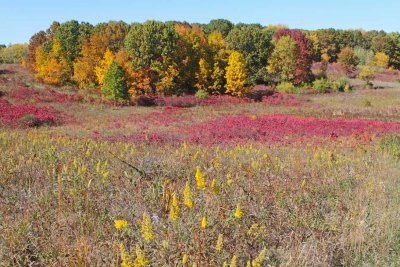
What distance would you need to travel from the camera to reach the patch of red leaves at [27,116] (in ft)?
89.3

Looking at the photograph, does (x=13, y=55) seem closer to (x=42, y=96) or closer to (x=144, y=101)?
(x=42, y=96)

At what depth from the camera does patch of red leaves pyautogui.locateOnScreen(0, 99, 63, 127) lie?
27.2 metres

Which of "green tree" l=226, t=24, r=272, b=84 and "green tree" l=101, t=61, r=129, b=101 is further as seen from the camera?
"green tree" l=226, t=24, r=272, b=84

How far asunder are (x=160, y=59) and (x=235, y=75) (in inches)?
390

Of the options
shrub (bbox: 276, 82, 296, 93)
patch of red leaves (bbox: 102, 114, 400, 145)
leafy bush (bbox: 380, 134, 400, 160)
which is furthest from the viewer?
shrub (bbox: 276, 82, 296, 93)

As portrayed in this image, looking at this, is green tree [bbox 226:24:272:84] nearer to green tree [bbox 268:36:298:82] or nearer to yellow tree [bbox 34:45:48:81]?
green tree [bbox 268:36:298:82]

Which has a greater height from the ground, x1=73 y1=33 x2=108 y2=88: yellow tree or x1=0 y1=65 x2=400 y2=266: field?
x1=73 y1=33 x2=108 y2=88: yellow tree

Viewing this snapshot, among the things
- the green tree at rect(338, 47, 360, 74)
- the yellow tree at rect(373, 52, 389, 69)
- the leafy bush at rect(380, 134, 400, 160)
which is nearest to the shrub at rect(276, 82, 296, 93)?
the green tree at rect(338, 47, 360, 74)

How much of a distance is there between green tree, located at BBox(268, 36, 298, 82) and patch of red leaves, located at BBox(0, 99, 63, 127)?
3779 centimetres

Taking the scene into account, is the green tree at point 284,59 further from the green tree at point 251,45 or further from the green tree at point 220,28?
the green tree at point 220,28

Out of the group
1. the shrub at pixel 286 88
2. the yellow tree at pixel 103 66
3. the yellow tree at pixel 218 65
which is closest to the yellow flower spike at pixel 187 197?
the yellow tree at pixel 103 66

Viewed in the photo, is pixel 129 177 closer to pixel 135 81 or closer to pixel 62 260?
pixel 62 260

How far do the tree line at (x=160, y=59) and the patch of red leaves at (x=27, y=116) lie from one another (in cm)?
840

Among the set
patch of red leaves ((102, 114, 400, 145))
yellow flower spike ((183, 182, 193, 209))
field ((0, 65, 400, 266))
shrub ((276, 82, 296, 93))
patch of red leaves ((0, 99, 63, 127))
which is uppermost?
yellow flower spike ((183, 182, 193, 209))
